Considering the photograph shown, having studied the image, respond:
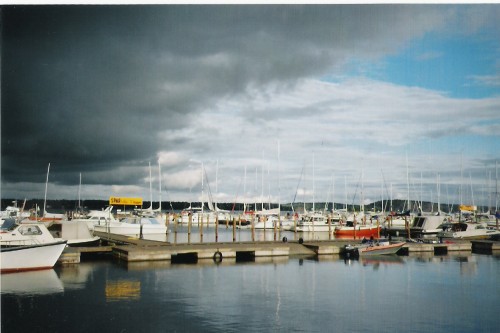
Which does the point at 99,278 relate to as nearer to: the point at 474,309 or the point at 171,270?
the point at 171,270

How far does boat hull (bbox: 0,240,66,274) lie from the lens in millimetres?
30156

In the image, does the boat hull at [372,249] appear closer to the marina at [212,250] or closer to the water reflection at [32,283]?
the marina at [212,250]

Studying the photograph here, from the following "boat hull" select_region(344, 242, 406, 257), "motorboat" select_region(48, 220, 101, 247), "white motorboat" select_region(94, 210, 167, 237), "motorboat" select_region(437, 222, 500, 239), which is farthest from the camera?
"white motorboat" select_region(94, 210, 167, 237)

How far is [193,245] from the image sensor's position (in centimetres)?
4109

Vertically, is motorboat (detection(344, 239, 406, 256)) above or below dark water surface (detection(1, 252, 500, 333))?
above

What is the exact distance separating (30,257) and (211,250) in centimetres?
1396

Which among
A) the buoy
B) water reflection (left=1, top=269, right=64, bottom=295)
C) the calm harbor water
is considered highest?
the buoy

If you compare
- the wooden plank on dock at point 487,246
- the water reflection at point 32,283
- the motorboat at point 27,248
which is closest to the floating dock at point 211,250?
the motorboat at point 27,248

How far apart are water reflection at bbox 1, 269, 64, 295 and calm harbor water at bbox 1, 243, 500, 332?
0.05 m

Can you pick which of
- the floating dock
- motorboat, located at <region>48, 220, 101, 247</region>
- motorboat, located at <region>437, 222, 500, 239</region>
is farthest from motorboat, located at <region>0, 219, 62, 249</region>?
motorboat, located at <region>437, 222, 500, 239</region>

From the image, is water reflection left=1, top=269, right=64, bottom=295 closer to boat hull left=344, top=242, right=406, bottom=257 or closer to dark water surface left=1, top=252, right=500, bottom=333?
dark water surface left=1, top=252, right=500, bottom=333

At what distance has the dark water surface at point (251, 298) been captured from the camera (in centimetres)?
2025

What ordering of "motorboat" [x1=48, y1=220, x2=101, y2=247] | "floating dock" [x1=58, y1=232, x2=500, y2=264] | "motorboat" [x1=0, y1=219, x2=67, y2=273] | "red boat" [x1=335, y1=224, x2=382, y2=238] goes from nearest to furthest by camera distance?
"motorboat" [x1=0, y1=219, x2=67, y2=273] < "floating dock" [x1=58, y1=232, x2=500, y2=264] < "motorboat" [x1=48, y1=220, x2=101, y2=247] < "red boat" [x1=335, y1=224, x2=382, y2=238]

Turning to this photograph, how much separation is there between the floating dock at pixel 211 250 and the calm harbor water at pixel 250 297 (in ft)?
3.94
